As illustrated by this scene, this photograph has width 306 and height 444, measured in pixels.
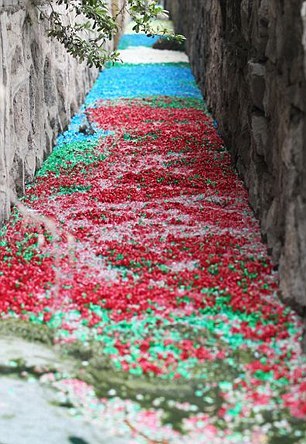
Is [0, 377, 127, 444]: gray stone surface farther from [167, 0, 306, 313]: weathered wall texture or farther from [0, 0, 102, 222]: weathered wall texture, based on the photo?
[0, 0, 102, 222]: weathered wall texture

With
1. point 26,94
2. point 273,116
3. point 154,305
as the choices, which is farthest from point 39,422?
point 26,94

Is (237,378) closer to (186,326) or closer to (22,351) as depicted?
(186,326)

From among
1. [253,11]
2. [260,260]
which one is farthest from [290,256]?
[253,11]

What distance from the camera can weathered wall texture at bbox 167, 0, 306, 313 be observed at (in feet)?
16.2

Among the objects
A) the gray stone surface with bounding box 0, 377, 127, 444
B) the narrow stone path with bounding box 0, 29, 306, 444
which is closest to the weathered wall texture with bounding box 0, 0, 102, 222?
the narrow stone path with bounding box 0, 29, 306, 444

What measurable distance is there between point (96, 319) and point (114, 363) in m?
0.53

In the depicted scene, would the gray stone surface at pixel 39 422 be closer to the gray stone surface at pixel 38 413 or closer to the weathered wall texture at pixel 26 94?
the gray stone surface at pixel 38 413

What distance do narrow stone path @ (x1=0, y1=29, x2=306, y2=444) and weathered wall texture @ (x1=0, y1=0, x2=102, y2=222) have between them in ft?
1.15

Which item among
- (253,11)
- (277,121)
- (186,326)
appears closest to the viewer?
(186,326)

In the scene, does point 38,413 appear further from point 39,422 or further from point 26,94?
point 26,94

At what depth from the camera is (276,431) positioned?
387 cm

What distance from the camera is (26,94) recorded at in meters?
8.40

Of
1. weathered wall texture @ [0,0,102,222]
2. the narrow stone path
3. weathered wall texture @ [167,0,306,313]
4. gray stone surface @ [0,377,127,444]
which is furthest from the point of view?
weathered wall texture @ [0,0,102,222]

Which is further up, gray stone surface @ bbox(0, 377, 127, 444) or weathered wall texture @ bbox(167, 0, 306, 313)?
weathered wall texture @ bbox(167, 0, 306, 313)
